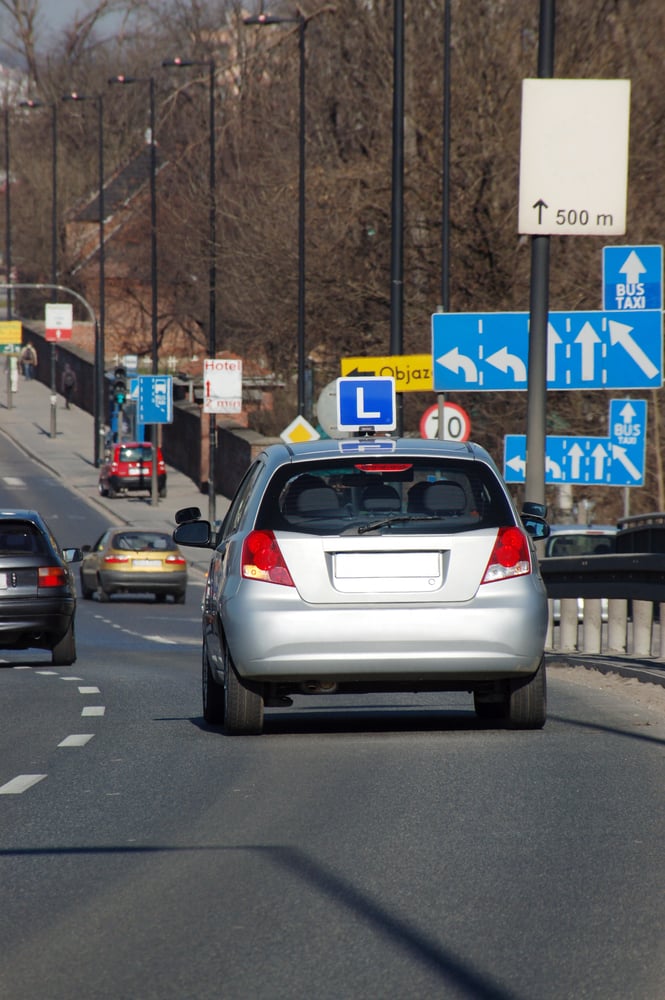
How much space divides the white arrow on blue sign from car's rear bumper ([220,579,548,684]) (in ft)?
47.4

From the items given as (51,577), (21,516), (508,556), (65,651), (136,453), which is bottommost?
(65,651)

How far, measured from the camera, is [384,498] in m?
11.2

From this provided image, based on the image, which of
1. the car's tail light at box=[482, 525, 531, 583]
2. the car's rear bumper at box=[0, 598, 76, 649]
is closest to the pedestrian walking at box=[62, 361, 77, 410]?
the car's rear bumper at box=[0, 598, 76, 649]

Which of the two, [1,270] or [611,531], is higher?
[1,270]

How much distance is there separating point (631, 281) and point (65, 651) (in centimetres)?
762

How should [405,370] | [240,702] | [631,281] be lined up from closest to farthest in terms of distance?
1. [240,702]
2. [631,281]
3. [405,370]

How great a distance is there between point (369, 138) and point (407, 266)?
14.9 ft

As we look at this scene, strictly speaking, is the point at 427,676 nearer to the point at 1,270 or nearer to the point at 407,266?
the point at 407,266

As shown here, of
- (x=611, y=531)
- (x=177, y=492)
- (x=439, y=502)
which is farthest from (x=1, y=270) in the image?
(x=439, y=502)

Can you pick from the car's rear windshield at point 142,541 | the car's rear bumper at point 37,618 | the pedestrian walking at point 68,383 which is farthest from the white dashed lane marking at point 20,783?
the pedestrian walking at point 68,383

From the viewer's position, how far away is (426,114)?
44.7 meters

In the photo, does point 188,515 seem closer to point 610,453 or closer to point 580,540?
point 610,453

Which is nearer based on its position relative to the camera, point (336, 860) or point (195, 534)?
point (336, 860)

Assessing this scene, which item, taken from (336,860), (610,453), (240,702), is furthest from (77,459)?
(336,860)
